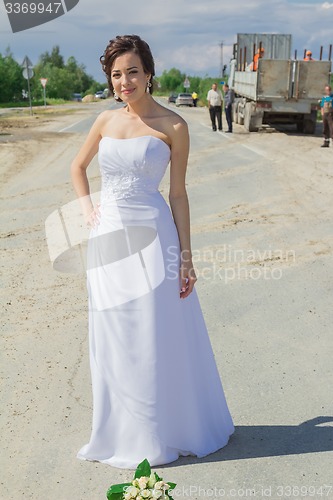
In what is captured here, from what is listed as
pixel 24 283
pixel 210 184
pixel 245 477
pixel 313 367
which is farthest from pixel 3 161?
pixel 245 477

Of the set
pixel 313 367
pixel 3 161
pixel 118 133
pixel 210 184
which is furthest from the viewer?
pixel 3 161

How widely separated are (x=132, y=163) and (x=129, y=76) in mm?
445

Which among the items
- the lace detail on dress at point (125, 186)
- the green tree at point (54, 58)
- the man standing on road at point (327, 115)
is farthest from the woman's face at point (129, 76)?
the green tree at point (54, 58)

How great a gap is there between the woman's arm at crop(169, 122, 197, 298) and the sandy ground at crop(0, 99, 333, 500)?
106 centimetres

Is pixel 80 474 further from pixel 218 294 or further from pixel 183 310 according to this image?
pixel 218 294

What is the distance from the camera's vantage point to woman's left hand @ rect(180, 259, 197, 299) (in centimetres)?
362

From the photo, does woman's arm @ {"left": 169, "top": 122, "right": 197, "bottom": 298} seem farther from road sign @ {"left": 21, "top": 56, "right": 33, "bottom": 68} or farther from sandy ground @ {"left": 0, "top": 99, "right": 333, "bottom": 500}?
road sign @ {"left": 21, "top": 56, "right": 33, "bottom": 68}

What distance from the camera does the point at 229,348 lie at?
17.9 ft

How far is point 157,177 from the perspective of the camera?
3.51 meters

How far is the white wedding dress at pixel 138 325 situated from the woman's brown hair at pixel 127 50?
1.32 feet

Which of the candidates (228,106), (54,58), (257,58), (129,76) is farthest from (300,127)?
(54,58)

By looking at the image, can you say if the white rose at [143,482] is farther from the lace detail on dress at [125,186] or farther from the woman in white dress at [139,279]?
the lace detail on dress at [125,186]

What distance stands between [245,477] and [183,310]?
958 mm

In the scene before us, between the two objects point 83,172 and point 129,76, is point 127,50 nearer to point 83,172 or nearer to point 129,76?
point 129,76
